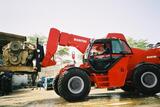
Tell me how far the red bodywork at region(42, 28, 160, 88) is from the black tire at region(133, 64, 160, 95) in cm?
41

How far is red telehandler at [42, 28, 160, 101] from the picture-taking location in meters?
9.39

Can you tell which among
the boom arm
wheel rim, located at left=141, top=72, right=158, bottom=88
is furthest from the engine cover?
wheel rim, located at left=141, top=72, right=158, bottom=88

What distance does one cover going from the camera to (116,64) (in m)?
10.0

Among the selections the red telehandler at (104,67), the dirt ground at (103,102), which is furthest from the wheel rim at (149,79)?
the dirt ground at (103,102)

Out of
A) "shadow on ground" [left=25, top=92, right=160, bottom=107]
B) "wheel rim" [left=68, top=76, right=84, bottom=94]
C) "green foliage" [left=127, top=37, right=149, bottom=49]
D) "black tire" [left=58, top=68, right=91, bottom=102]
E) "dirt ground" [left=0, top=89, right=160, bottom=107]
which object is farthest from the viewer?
"green foliage" [left=127, top=37, right=149, bottom=49]

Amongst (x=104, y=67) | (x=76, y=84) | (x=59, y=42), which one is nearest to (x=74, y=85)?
(x=76, y=84)

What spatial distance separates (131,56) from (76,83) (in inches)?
97.5

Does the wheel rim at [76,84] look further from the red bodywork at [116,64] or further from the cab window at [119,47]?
the cab window at [119,47]

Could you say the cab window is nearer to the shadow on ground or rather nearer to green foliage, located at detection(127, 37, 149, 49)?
the shadow on ground

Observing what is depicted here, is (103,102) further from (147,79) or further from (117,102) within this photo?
(147,79)

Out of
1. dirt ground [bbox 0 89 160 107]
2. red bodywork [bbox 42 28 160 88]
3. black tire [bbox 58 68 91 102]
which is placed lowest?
dirt ground [bbox 0 89 160 107]

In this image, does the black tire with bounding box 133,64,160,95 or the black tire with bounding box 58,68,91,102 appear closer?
the black tire with bounding box 58,68,91,102

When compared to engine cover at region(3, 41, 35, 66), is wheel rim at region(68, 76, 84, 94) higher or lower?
lower

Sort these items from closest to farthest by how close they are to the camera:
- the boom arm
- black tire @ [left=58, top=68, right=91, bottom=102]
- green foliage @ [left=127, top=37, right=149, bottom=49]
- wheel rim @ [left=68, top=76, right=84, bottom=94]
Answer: black tire @ [left=58, top=68, right=91, bottom=102]
wheel rim @ [left=68, top=76, right=84, bottom=94]
the boom arm
green foliage @ [left=127, top=37, right=149, bottom=49]
